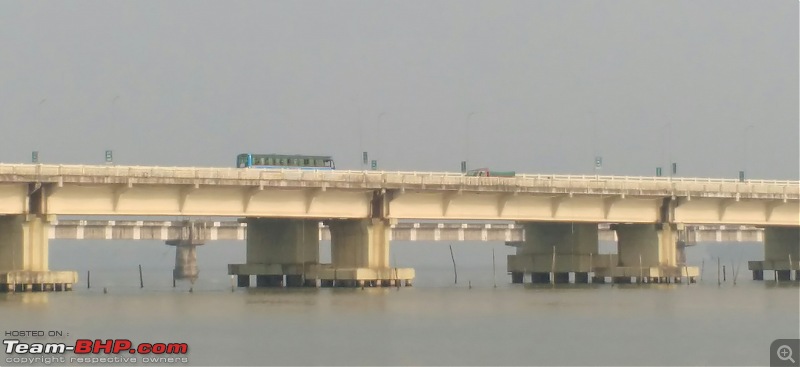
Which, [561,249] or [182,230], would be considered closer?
[561,249]

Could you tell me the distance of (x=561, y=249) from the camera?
464 feet

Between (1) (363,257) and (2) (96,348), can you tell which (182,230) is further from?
(2) (96,348)

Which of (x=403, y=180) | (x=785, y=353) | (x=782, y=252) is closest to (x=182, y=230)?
(x=403, y=180)

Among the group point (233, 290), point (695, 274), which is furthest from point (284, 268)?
point (695, 274)

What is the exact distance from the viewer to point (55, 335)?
244ft

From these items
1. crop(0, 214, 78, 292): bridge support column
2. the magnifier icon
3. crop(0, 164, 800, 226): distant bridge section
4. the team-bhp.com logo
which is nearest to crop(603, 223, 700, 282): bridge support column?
crop(0, 164, 800, 226): distant bridge section

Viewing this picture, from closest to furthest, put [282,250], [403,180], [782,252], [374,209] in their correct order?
[403,180]
[374,209]
[282,250]
[782,252]

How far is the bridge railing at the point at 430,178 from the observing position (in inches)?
4331

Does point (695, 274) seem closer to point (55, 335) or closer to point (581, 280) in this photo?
point (581, 280)

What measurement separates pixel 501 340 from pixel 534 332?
518 cm

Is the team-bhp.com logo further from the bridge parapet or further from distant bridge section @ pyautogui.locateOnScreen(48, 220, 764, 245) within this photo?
distant bridge section @ pyautogui.locateOnScreen(48, 220, 764, 245)

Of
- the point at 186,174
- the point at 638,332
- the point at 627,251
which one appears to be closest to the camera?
the point at 638,332

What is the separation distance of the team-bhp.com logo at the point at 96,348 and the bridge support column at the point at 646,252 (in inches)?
2948

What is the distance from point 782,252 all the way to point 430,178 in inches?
2015
